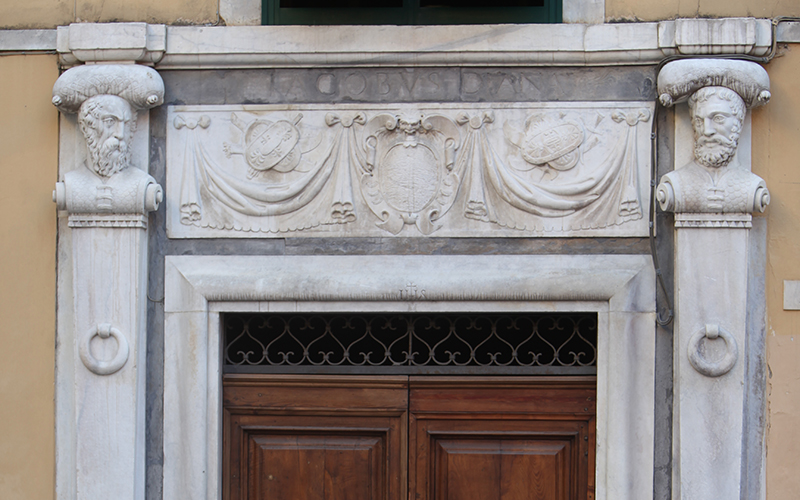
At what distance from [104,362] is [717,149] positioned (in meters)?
2.96

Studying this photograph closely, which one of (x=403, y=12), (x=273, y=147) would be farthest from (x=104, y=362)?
(x=403, y=12)

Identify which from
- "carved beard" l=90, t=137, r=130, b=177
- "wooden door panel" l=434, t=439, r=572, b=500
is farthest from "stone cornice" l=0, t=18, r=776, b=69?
"wooden door panel" l=434, t=439, r=572, b=500

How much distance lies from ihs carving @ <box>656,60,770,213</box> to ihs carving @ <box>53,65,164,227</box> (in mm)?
2394

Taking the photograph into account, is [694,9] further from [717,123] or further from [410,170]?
[410,170]

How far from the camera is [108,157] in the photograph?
149 inches

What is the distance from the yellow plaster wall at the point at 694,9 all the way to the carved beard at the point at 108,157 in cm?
238

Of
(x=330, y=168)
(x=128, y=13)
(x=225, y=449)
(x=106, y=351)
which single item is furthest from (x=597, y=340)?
(x=128, y=13)

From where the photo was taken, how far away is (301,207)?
3.91 metres

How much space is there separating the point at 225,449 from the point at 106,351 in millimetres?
733

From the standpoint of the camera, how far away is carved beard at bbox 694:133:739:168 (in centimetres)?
368

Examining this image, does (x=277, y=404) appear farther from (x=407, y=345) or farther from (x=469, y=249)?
(x=469, y=249)

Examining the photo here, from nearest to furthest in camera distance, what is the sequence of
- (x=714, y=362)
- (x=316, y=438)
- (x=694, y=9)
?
(x=714, y=362) → (x=694, y=9) → (x=316, y=438)

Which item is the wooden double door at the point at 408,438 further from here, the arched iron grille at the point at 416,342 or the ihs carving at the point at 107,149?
the ihs carving at the point at 107,149

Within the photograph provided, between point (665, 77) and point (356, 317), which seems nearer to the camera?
point (665, 77)
